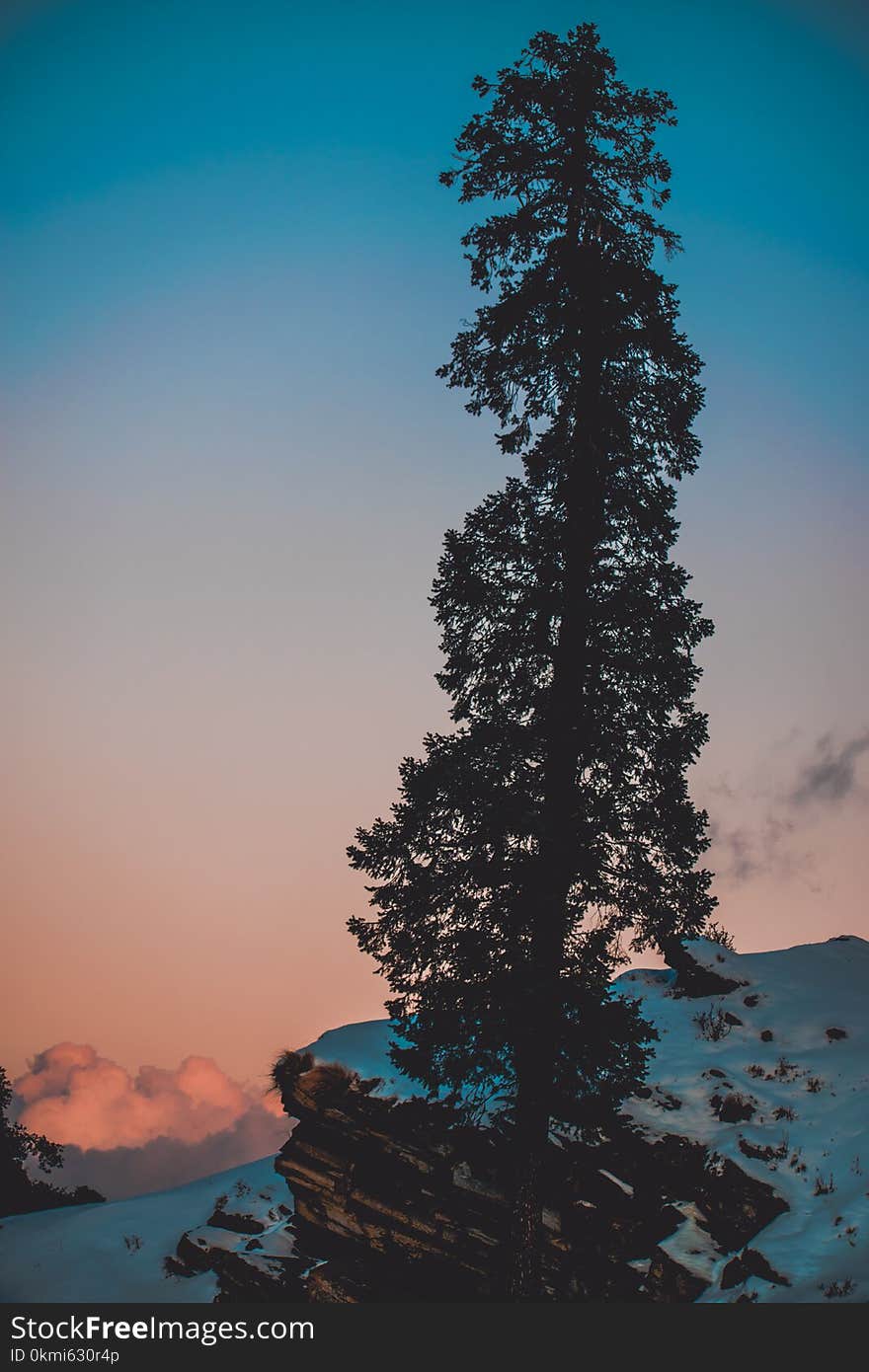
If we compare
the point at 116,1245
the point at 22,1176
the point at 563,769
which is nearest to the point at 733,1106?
the point at 563,769

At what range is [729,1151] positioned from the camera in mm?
13930

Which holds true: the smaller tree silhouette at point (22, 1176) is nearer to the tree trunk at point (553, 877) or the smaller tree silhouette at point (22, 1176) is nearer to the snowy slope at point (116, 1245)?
the snowy slope at point (116, 1245)

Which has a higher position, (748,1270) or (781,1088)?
(781,1088)

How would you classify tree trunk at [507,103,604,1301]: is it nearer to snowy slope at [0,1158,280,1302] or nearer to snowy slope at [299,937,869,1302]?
snowy slope at [299,937,869,1302]

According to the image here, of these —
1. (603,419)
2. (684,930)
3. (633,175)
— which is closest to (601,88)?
(633,175)

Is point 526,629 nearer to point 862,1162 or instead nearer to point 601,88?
point 601,88

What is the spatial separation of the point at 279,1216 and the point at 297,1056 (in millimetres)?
3197

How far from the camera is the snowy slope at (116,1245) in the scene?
1438 centimetres

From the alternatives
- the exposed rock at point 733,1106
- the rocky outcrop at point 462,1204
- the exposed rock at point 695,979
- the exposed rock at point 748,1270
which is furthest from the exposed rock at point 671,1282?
the exposed rock at point 695,979

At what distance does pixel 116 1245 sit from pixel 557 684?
44.9 feet

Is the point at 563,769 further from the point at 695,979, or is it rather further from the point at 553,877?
the point at 695,979

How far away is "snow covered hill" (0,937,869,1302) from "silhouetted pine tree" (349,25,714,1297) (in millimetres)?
3723

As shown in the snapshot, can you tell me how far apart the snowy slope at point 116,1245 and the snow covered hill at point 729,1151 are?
0.04m

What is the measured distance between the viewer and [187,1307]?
10953mm
